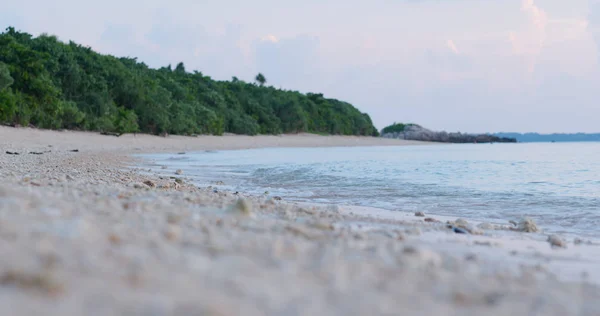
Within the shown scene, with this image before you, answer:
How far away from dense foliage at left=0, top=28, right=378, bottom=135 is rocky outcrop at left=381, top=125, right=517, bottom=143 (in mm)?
35132

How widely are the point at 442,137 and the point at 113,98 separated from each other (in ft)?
212

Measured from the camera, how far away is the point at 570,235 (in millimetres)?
5387

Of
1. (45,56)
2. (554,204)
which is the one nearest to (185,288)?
(554,204)

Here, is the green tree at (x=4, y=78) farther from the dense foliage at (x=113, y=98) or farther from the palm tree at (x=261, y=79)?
the palm tree at (x=261, y=79)

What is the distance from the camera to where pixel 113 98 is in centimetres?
3169

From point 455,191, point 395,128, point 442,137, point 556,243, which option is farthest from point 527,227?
point 395,128

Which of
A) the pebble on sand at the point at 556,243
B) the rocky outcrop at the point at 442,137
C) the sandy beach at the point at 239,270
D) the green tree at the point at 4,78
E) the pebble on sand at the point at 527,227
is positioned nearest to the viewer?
the sandy beach at the point at 239,270

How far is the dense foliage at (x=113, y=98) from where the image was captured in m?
23.5

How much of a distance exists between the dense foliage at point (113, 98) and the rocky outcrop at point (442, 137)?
35.1 m

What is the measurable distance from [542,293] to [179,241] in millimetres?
1556

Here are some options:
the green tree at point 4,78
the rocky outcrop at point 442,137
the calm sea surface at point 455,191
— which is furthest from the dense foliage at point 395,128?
the calm sea surface at point 455,191

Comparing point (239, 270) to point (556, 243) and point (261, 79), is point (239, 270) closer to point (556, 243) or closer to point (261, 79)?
point (556, 243)

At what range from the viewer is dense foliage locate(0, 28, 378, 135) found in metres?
23.5

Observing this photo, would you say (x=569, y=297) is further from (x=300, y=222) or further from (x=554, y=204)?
(x=554, y=204)
